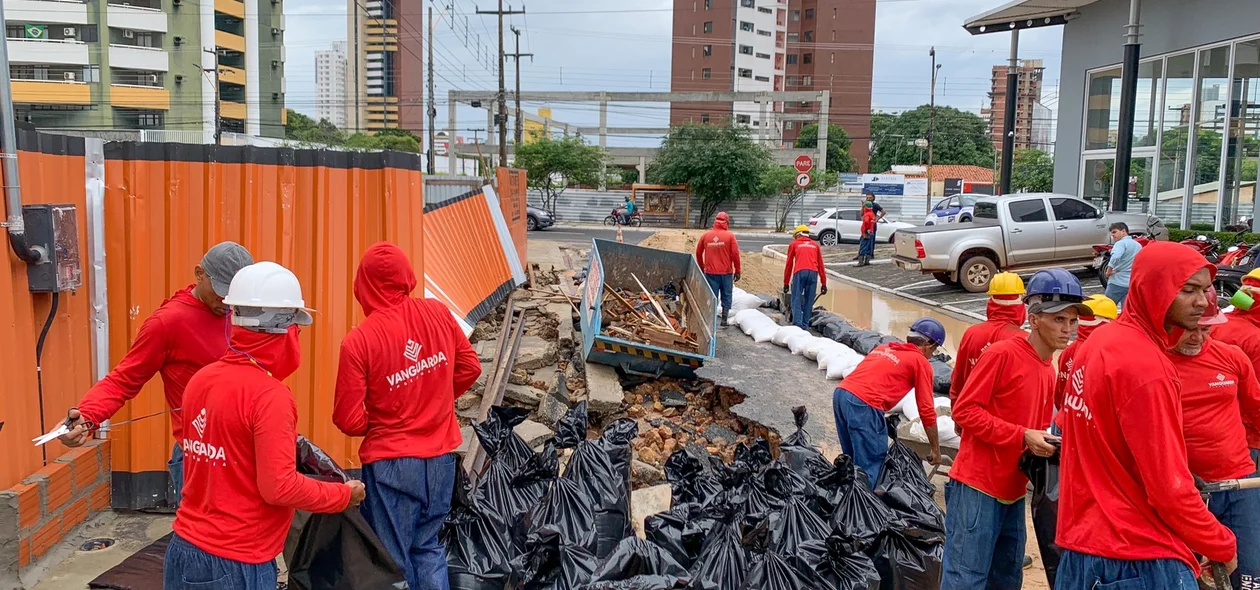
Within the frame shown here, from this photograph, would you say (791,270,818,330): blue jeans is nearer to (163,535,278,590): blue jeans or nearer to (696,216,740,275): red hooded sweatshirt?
(696,216,740,275): red hooded sweatshirt

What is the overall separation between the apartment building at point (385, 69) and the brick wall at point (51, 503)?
78472mm

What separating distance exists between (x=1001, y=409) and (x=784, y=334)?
6.52 meters

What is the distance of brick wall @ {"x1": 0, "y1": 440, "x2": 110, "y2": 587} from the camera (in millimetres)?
3709

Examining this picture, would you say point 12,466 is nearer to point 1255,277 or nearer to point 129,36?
point 1255,277

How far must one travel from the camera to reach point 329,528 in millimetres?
2955

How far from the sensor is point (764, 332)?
1031 cm

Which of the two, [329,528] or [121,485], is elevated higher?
[329,528]

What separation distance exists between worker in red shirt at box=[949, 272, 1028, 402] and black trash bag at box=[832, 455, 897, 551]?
0.73m

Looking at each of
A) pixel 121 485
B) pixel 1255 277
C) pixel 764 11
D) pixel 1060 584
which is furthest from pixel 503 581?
pixel 764 11

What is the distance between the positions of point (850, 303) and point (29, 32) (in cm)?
4262

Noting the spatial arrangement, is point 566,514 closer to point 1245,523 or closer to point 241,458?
point 241,458

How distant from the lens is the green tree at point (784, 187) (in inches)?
1452

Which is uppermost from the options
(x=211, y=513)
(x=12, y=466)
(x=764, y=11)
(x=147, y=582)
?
(x=764, y=11)

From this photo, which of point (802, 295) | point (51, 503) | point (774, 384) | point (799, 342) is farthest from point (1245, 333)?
point (802, 295)
